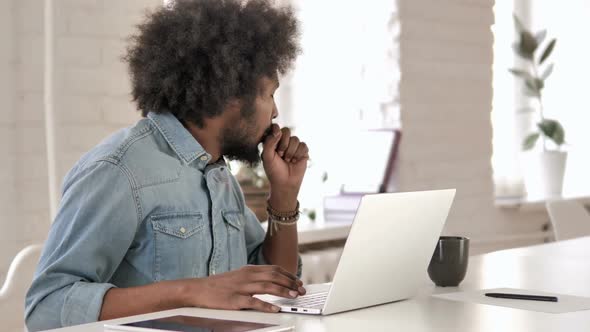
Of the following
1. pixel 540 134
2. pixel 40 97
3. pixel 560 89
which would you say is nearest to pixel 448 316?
pixel 40 97

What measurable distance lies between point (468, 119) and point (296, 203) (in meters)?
2.03

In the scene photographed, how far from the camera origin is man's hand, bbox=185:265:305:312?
4.51 feet

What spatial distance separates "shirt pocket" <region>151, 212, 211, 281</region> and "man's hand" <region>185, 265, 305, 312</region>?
0.27 meters

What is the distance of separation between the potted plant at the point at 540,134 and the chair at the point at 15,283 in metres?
2.89

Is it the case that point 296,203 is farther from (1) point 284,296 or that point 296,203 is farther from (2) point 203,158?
(1) point 284,296

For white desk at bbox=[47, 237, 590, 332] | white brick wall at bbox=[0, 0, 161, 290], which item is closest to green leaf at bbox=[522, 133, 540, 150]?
white brick wall at bbox=[0, 0, 161, 290]

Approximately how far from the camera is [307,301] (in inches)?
55.8

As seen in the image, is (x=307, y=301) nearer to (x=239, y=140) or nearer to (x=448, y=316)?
(x=448, y=316)

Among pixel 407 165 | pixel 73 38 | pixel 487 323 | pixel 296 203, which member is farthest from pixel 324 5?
pixel 487 323

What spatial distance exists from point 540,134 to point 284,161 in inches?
109

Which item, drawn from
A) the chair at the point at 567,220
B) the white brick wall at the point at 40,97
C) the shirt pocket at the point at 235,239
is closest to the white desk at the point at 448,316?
the shirt pocket at the point at 235,239

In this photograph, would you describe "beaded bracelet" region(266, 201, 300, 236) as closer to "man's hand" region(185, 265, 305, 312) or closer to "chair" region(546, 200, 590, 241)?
"man's hand" region(185, 265, 305, 312)

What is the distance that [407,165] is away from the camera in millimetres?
3611

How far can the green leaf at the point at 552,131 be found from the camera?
14.4ft
